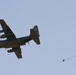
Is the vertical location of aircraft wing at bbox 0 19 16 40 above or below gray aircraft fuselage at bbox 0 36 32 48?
above

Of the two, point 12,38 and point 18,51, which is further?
point 18,51

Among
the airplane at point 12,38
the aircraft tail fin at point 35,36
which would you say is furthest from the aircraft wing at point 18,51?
the aircraft tail fin at point 35,36

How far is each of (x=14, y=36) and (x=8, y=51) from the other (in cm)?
596

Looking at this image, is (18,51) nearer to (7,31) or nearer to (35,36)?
(7,31)

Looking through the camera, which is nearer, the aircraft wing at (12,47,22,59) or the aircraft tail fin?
the aircraft tail fin

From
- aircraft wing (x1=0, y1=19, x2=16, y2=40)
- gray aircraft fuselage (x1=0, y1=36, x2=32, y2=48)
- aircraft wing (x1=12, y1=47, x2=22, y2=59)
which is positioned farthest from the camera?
aircraft wing (x1=12, y1=47, x2=22, y2=59)

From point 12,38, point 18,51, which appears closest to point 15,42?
point 12,38

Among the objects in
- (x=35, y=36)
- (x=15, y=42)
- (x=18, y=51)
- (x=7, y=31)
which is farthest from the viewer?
(x=18, y=51)

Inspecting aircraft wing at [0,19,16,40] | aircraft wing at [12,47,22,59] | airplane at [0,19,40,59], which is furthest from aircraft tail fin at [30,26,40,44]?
aircraft wing at [12,47,22,59]

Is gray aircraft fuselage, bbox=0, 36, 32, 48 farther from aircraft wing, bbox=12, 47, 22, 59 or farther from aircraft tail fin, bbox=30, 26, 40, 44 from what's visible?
aircraft wing, bbox=12, 47, 22, 59

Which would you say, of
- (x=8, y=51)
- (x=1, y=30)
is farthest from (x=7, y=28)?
(x=8, y=51)

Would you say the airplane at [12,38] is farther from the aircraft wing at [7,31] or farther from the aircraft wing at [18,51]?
the aircraft wing at [18,51]

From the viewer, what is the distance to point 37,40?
262 ft

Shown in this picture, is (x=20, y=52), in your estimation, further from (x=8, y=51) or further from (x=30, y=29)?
(x=30, y=29)
